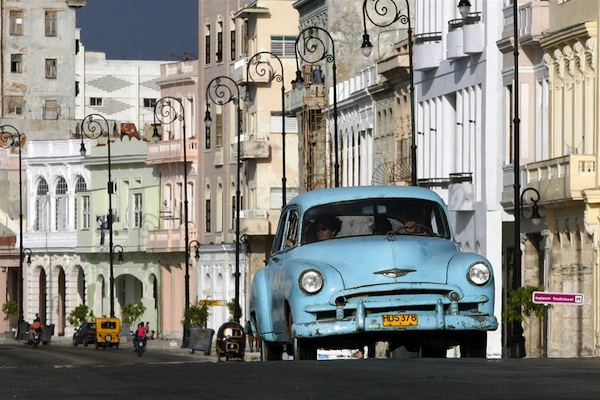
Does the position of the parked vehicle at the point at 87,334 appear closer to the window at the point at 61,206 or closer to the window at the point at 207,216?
the window at the point at 207,216

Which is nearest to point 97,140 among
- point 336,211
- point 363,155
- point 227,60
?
point 227,60

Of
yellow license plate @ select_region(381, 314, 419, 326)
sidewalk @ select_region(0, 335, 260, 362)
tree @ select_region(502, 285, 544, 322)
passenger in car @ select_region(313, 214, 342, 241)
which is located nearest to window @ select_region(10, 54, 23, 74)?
sidewalk @ select_region(0, 335, 260, 362)

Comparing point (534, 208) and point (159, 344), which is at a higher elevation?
point (534, 208)

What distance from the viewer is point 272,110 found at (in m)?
94.9

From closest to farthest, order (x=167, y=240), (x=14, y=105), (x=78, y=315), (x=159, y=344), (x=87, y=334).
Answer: (x=159, y=344)
(x=87, y=334)
(x=167, y=240)
(x=78, y=315)
(x=14, y=105)

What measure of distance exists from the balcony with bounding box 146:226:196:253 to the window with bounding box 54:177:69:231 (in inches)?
581

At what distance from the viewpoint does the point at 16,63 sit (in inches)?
5517

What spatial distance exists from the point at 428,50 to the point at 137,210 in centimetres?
4955

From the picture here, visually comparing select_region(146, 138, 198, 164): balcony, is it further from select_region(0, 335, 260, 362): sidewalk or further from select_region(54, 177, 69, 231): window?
select_region(54, 177, 69, 231): window

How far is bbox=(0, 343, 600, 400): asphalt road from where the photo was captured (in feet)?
56.9

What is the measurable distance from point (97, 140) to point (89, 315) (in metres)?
10.9

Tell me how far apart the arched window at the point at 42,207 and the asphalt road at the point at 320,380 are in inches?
3890

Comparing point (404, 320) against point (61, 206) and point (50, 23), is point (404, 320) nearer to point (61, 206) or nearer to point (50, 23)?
point (61, 206)

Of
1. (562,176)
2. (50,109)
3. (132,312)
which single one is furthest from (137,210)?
(562,176)
